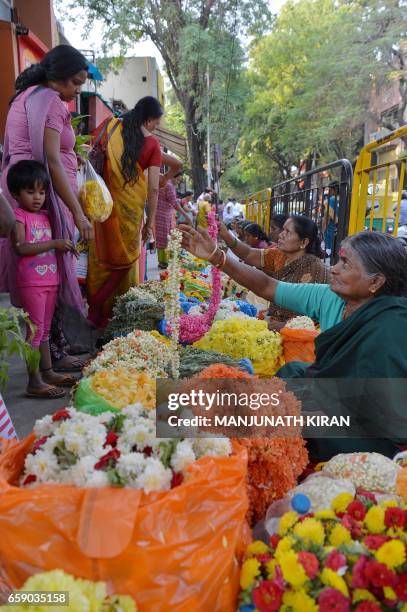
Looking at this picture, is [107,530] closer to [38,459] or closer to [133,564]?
[133,564]

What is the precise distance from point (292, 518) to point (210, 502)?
33 cm

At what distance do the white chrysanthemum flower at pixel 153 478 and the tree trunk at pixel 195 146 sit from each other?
→ 59.9ft

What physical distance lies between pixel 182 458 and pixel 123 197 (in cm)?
373

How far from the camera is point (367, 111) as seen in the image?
869 inches

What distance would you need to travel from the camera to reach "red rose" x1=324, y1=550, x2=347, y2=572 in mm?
1360

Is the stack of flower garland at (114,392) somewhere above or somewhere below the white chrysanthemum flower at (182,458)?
below

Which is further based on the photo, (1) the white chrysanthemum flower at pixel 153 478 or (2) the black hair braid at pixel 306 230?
(2) the black hair braid at pixel 306 230

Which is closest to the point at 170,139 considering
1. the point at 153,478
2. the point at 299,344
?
the point at 299,344

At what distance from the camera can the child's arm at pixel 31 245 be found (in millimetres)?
3264

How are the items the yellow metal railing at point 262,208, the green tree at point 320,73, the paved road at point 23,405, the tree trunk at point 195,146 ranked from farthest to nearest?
the green tree at point 320,73 → the tree trunk at point 195,146 → the yellow metal railing at point 262,208 → the paved road at point 23,405

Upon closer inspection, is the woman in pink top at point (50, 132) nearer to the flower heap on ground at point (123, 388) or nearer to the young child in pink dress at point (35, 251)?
the young child in pink dress at point (35, 251)

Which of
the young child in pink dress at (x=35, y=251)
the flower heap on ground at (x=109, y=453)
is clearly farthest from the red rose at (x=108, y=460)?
the young child in pink dress at (x=35, y=251)

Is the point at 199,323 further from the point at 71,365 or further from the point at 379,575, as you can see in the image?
the point at 379,575

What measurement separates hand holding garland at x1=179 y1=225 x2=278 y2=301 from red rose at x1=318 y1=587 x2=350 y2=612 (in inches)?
76.1
